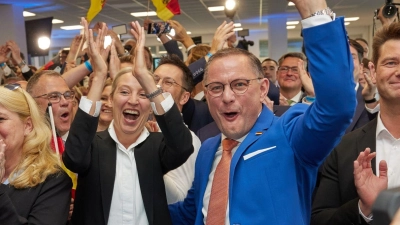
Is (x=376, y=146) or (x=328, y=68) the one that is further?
(x=376, y=146)

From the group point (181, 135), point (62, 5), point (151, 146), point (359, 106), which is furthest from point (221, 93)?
point (62, 5)

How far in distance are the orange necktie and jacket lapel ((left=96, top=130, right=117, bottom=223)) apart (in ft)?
1.76

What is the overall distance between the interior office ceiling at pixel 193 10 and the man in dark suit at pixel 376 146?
331 inches

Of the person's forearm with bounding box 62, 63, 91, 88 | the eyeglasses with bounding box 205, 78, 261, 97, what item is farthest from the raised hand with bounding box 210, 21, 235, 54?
the eyeglasses with bounding box 205, 78, 261, 97

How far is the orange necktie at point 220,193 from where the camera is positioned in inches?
62.9

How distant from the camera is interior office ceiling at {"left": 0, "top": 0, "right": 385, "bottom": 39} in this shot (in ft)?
33.7

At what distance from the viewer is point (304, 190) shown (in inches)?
62.0

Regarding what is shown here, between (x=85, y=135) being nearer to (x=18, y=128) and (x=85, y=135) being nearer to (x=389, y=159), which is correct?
(x=18, y=128)

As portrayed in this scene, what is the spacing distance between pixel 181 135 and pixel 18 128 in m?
0.66

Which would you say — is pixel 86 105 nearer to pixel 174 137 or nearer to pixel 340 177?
pixel 174 137

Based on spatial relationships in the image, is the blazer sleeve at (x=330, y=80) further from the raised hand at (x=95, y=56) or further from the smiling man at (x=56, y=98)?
the smiling man at (x=56, y=98)

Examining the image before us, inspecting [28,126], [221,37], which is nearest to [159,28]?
[221,37]

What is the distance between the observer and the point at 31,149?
201 cm

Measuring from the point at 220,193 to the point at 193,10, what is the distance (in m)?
10.6
